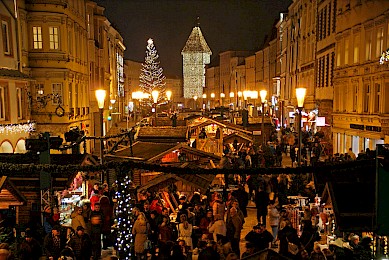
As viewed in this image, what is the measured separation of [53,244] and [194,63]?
105m

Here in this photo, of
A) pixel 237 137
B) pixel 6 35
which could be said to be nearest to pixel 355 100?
pixel 237 137

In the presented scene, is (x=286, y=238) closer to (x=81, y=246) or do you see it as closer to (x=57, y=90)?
(x=81, y=246)

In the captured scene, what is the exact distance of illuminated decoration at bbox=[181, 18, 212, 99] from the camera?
377ft

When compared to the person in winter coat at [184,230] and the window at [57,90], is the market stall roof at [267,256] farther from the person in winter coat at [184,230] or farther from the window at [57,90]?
the window at [57,90]

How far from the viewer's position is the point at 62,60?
31547mm

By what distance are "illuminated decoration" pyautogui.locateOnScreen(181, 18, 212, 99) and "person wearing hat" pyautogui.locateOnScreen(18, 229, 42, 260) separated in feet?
342

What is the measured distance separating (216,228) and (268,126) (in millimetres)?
24603

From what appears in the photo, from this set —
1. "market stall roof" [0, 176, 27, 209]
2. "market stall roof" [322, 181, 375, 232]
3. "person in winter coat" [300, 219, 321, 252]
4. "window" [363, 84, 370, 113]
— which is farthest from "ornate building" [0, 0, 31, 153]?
"window" [363, 84, 370, 113]

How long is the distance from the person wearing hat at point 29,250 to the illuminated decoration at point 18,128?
13.1 m

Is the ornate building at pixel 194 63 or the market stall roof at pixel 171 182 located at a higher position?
the ornate building at pixel 194 63

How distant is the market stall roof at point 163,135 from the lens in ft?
79.8

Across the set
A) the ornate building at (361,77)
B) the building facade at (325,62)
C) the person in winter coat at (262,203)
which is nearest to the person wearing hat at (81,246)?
the person in winter coat at (262,203)

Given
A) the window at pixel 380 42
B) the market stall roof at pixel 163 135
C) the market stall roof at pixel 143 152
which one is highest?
the window at pixel 380 42

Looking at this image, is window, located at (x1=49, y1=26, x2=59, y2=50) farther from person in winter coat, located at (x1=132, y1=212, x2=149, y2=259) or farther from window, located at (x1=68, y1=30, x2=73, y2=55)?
person in winter coat, located at (x1=132, y1=212, x2=149, y2=259)
